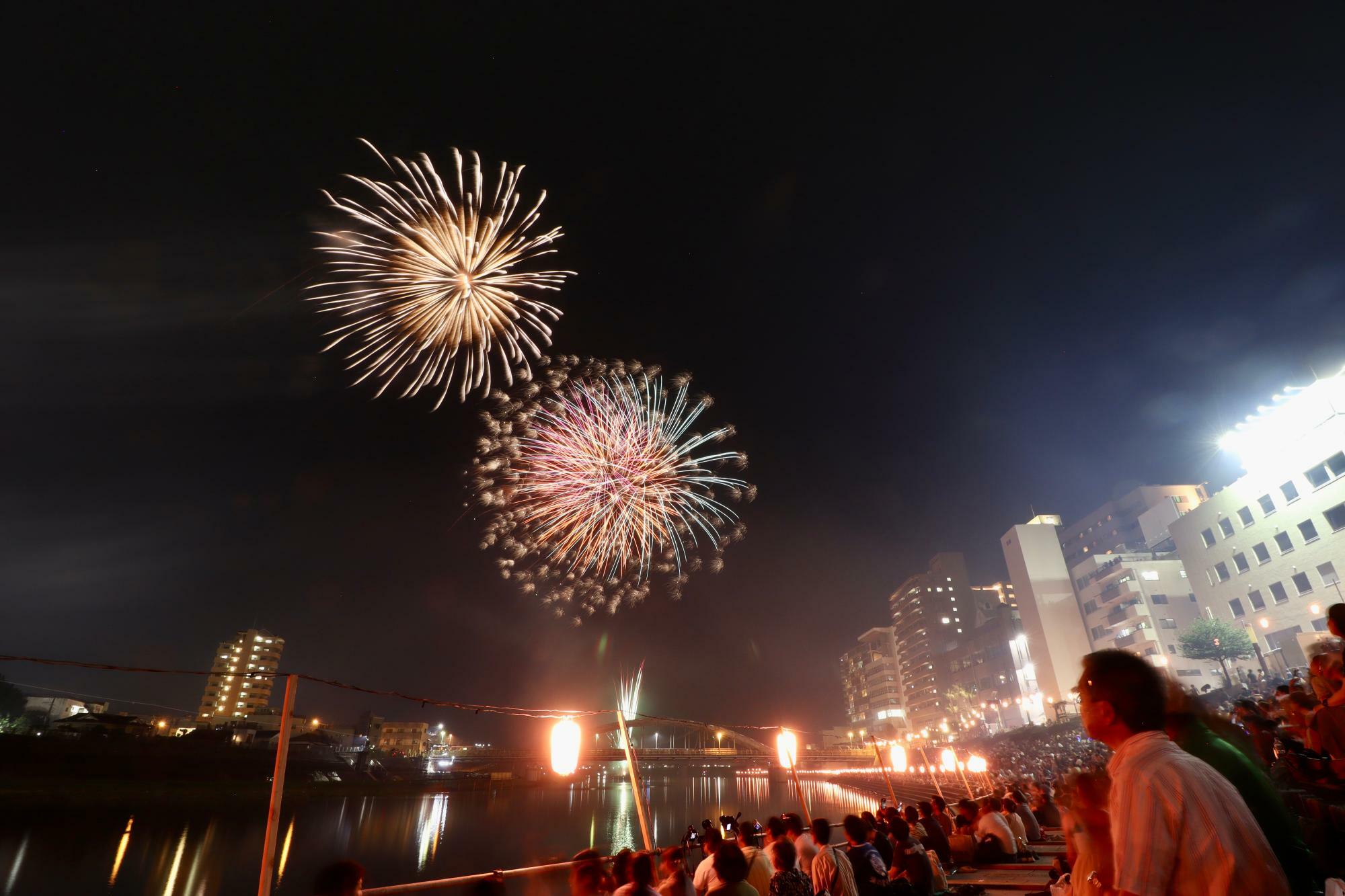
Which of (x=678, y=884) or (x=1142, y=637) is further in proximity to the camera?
(x=1142, y=637)

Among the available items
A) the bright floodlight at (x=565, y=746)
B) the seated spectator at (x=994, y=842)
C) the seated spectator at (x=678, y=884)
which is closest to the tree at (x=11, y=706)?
the bright floodlight at (x=565, y=746)

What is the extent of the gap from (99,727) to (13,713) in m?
28.8

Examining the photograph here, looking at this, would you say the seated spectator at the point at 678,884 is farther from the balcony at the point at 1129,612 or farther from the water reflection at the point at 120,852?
the balcony at the point at 1129,612

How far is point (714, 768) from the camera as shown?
12575 centimetres

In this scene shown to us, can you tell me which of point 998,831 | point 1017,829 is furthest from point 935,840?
point 1017,829

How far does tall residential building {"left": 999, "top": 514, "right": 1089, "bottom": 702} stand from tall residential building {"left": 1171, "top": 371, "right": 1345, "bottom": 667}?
20.1 metres

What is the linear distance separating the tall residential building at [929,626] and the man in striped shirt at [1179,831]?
431ft

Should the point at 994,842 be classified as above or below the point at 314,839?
above

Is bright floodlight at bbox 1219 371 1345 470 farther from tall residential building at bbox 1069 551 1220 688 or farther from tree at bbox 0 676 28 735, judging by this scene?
tree at bbox 0 676 28 735

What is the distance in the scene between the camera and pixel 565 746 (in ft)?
41.9

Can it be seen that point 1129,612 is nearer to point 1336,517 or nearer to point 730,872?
point 1336,517

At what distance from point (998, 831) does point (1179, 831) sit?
11.1 meters

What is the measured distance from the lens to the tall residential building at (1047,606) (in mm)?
68188

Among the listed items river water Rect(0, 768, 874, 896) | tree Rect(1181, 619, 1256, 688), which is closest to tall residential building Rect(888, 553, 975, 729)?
river water Rect(0, 768, 874, 896)
